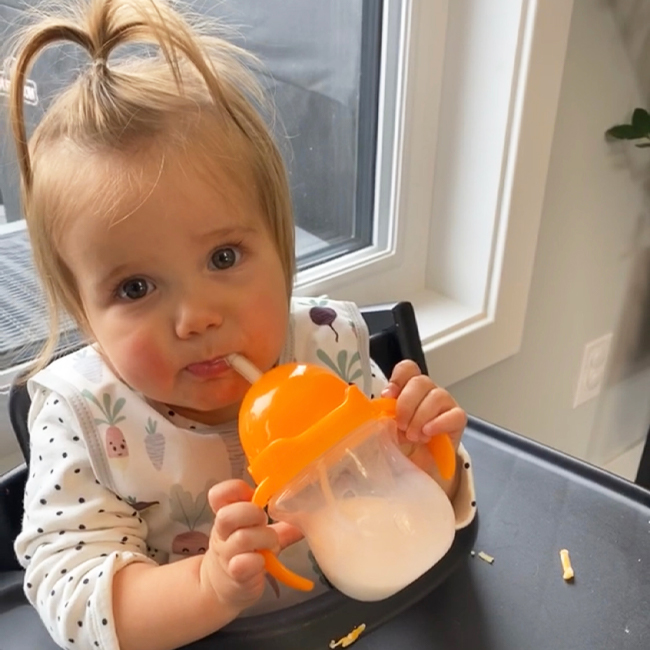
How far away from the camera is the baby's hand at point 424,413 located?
53 centimetres

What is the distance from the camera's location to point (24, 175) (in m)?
0.58

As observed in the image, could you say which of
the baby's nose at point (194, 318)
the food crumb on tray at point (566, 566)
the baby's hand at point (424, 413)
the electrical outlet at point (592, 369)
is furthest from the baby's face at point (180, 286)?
the electrical outlet at point (592, 369)

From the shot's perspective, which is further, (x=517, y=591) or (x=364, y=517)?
(x=517, y=591)

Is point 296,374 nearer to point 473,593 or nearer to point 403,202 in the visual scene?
point 473,593

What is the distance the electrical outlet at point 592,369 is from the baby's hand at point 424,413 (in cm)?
73

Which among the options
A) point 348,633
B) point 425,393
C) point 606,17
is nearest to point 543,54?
point 606,17

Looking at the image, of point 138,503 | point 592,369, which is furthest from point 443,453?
point 592,369

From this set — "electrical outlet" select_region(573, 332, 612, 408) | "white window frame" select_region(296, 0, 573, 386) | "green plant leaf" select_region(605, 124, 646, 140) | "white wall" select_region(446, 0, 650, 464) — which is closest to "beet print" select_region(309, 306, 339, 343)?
"white window frame" select_region(296, 0, 573, 386)

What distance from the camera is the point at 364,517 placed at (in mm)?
450

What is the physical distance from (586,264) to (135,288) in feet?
2.47

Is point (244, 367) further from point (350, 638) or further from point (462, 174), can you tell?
point (462, 174)

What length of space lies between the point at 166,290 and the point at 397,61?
0.50m

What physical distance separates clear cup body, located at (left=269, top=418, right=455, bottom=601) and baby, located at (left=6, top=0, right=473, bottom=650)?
32 millimetres

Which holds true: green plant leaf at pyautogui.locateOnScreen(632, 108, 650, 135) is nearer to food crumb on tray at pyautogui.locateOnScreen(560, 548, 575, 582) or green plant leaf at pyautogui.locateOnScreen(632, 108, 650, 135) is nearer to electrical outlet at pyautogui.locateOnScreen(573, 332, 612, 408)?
electrical outlet at pyautogui.locateOnScreen(573, 332, 612, 408)
